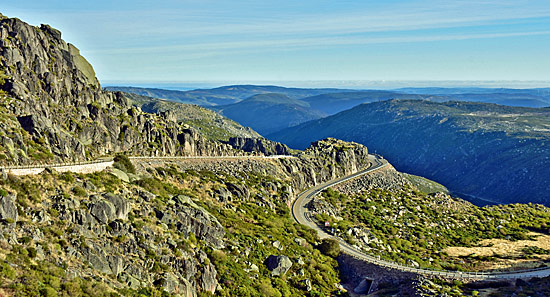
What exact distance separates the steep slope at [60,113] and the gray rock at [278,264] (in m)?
36.3

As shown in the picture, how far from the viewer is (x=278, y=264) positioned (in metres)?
66.5

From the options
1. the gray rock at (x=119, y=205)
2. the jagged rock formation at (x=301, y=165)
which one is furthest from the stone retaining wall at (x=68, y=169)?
the jagged rock formation at (x=301, y=165)

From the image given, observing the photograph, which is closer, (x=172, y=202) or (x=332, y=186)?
(x=172, y=202)

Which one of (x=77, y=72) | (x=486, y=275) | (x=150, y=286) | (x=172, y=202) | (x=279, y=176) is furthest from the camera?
(x=279, y=176)

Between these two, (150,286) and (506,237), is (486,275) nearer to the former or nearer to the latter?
(506,237)

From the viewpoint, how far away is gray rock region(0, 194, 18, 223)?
41469 millimetres

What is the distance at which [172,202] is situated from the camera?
6569cm

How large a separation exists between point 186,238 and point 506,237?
279ft

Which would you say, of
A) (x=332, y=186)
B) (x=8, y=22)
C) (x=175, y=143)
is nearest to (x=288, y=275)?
(x=175, y=143)

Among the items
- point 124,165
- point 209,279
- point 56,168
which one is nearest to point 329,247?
point 209,279

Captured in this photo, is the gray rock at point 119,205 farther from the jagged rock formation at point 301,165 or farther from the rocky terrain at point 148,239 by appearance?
the jagged rock formation at point 301,165

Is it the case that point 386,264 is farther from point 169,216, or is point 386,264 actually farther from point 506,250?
point 169,216

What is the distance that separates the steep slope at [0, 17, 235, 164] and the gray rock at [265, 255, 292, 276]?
36.3 metres

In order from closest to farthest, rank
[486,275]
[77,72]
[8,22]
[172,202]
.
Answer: [172,202] < [486,275] < [8,22] < [77,72]
